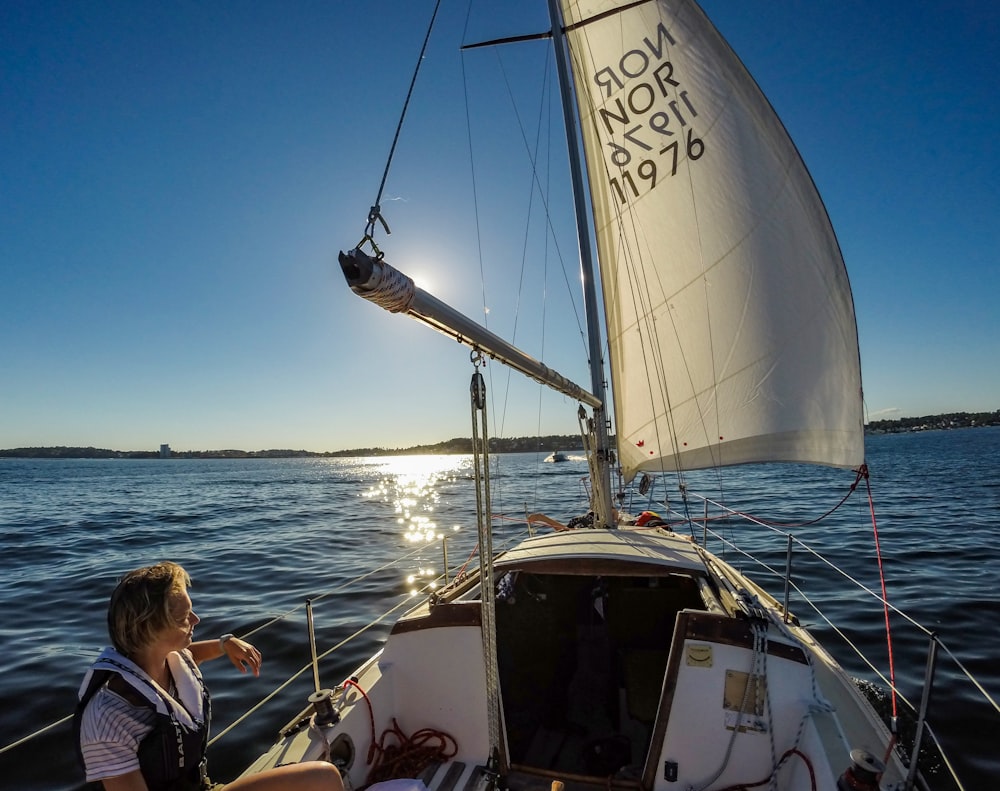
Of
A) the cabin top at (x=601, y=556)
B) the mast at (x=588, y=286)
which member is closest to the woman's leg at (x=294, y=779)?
the cabin top at (x=601, y=556)

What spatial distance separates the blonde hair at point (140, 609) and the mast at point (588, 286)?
21.7 feet

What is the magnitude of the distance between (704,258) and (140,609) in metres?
7.65

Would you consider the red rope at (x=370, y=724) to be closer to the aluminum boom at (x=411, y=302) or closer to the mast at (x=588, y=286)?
the aluminum boom at (x=411, y=302)

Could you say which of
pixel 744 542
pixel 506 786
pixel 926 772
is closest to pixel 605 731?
pixel 506 786

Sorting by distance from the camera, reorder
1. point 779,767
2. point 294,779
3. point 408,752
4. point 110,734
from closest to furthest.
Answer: point 110,734, point 294,779, point 779,767, point 408,752

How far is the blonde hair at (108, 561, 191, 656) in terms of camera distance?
205cm

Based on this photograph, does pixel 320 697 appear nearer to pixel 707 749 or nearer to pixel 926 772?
pixel 707 749

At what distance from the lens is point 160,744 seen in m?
2.03

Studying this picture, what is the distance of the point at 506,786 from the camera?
12.6ft

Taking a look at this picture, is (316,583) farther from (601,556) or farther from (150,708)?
(150,708)

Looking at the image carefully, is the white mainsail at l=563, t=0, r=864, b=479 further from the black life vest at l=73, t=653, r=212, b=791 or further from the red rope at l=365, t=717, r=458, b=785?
the black life vest at l=73, t=653, r=212, b=791

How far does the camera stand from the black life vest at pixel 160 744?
1946mm

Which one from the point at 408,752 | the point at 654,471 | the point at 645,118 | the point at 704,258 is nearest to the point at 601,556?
the point at 408,752

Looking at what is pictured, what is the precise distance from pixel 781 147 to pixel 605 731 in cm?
743
